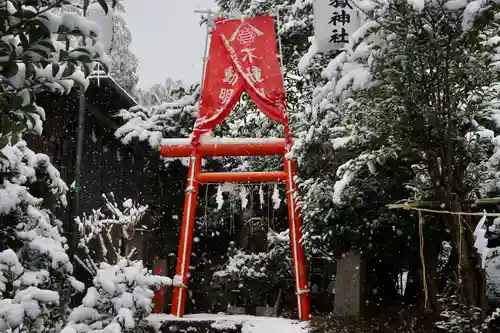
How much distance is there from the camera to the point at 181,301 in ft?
31.9

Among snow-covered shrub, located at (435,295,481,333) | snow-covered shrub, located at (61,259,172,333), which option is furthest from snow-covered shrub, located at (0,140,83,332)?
snow-covered shrub, located at (435,295,481,333)

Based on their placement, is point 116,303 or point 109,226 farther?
point 109,226

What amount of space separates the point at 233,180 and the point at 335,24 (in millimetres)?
3970

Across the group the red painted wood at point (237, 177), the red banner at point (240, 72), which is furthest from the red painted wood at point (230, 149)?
the red painted wood at point (237, 177)

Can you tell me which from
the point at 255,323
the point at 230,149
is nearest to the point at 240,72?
the point at 230,149

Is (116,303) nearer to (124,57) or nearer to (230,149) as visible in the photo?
(230,149)

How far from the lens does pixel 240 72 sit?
10.2 meters

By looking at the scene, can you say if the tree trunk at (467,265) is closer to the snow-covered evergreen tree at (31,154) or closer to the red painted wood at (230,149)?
the snow-covered evergreen tree at (31,154)

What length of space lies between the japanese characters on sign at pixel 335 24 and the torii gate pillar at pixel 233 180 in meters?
2.60

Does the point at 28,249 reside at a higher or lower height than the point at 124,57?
lower

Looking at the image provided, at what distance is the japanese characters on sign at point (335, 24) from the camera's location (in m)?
7.26

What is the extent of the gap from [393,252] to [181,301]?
12.6 ft

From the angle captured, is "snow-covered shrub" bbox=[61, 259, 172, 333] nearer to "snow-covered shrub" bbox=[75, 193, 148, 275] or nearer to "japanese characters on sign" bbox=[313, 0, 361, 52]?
"snow-covered shrub" bbox=[75, 193, 148, 275]

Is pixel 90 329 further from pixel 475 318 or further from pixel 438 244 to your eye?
pixel 438 244
